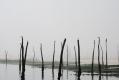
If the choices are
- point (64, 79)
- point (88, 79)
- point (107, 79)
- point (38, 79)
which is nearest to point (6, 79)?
point (38, 79)

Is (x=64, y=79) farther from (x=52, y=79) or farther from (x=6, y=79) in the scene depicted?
(x=6, y=79)

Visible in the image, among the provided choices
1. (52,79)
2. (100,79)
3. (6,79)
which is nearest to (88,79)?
(100,79)

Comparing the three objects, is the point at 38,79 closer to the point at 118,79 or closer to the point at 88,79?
the point at 88,79

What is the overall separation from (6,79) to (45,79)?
20.9 ft

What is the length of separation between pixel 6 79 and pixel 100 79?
1484 centimetres

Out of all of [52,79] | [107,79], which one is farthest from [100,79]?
[52,79]

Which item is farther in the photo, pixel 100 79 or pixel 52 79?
pixel 52 79

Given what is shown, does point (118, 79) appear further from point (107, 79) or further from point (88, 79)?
point (88, 79)

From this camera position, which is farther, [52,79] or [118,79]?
[52,79]

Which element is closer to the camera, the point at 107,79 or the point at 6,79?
the point at 107,79

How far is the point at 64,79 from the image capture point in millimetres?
41969

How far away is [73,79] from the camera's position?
40.7m

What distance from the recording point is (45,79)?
42.8m

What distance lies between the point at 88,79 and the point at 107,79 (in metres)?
2.75
